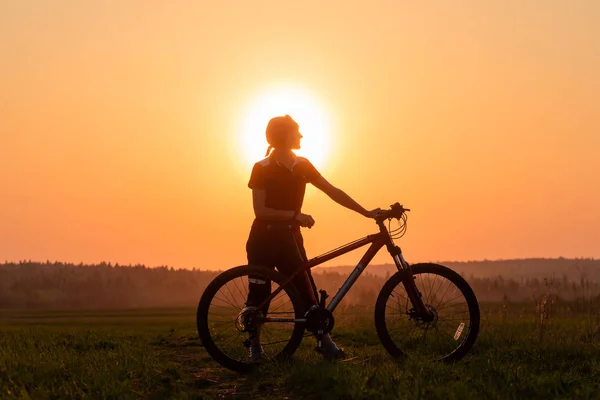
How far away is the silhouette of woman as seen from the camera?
26.5 feet

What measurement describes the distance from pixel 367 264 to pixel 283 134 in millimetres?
1808

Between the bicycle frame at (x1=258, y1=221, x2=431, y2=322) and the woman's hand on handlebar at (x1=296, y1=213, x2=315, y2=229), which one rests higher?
the woman's hand on handlebar at (x1=296, y1=213, x2=315, y2=229)

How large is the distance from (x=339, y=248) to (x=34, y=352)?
430 centimetres

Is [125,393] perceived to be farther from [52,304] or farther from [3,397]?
[52,304]

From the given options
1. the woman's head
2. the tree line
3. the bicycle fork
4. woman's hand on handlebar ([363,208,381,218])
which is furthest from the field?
the tree line

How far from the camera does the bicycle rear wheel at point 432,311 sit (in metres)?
8.03

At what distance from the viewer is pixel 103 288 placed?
88688 mm

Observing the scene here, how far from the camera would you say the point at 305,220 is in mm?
8164

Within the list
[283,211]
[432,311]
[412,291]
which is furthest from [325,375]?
[283,211]

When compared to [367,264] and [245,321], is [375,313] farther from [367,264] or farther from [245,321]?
[245,321]

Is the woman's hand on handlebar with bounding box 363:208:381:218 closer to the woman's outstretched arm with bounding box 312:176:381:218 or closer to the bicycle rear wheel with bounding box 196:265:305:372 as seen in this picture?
the woman's outstretched arm with bounding box 312:176:381:218

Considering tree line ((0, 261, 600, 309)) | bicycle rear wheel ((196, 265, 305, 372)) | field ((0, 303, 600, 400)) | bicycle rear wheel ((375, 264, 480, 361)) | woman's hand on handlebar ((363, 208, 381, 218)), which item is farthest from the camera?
tree line ((0, 261, 600, 309))

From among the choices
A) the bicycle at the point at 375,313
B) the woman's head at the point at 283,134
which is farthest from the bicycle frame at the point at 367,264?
the woman's head at the point at 283,134

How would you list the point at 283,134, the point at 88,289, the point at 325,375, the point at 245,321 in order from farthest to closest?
the point at 88,289 → the point at 283,134 → the point at 245,321 → the point at 325,375
